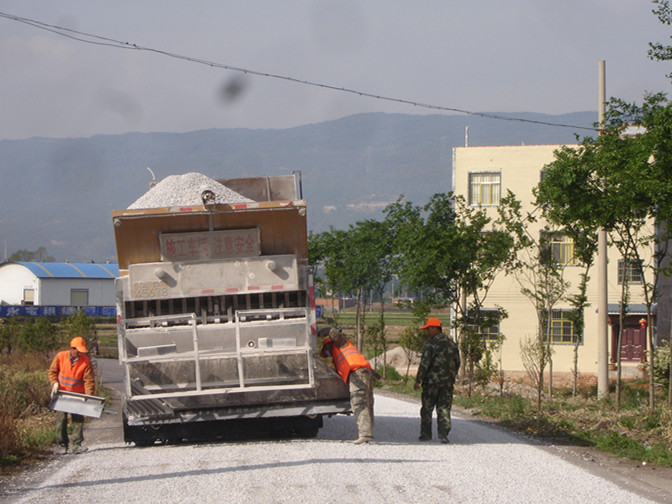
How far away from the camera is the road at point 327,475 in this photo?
794 cm

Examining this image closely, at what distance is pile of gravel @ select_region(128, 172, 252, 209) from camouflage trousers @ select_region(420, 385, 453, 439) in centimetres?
372

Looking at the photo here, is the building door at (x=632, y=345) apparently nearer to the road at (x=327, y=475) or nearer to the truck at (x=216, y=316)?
the road at (x=327, y=475)

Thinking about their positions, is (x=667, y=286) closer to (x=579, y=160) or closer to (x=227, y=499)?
(x=579, y=160)

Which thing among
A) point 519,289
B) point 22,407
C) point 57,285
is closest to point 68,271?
point 57,285

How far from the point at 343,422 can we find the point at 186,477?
6.01 metres

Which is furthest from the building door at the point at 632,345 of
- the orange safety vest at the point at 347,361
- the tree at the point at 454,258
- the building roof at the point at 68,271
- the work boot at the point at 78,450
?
the building roof at the point at 68,271

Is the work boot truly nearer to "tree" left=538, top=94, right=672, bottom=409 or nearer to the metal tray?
the metal tray

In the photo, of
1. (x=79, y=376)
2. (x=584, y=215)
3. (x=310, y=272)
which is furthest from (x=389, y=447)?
(x=584, y=215)

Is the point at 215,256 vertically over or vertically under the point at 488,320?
over

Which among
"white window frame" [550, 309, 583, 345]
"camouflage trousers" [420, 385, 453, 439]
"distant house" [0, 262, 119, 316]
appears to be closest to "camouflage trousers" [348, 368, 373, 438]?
"camouflage trousers" [420, 385, 453, 439]

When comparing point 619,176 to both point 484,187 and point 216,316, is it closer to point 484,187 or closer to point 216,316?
point 216,316

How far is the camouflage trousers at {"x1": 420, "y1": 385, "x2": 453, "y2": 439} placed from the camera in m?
11.7

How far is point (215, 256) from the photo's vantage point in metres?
11.2

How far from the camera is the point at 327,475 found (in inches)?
341
